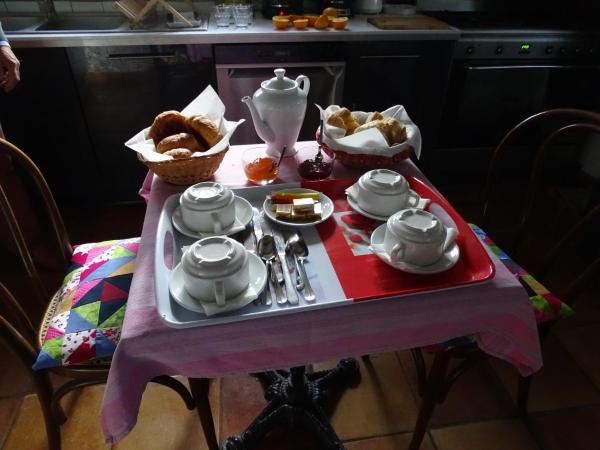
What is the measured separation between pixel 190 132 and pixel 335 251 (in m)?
0.53

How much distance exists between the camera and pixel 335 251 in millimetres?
877

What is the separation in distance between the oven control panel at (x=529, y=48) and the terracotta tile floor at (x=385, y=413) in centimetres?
143

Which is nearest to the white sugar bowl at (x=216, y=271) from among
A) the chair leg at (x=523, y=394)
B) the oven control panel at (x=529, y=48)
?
the chair leg at (x=523, y=394)

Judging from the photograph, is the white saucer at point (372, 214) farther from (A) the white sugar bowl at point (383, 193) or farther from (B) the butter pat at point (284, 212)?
(B) the butter pat at point (284, 212)

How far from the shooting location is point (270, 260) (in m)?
0.84

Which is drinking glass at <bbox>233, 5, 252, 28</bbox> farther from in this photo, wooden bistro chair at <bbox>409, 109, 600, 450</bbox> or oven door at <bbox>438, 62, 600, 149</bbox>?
wooden bistro chair at <bbox>409, 109, 600, 450</bbox>

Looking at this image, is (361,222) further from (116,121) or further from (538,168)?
(116,121)

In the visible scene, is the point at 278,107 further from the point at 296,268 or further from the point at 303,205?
the point at 296,268

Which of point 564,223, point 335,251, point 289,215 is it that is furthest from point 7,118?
point 564,223

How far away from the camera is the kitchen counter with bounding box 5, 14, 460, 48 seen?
182cm

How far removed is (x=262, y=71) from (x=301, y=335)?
159 cm

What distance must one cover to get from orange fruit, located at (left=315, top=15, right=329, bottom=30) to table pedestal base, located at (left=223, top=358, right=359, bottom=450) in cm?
154

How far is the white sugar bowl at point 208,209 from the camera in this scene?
2.92 feet

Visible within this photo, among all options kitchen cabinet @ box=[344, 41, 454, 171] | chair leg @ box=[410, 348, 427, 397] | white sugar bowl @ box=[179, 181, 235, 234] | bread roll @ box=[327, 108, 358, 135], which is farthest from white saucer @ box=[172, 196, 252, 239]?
kitchen cabinet @ box=[344, 41, 454, 171]
